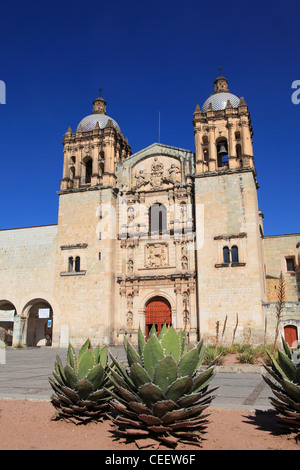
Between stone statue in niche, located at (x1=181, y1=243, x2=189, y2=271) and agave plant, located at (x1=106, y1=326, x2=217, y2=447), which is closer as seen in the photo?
agave plant, located at (x1=106, y1=326, x2=217, y2=447)

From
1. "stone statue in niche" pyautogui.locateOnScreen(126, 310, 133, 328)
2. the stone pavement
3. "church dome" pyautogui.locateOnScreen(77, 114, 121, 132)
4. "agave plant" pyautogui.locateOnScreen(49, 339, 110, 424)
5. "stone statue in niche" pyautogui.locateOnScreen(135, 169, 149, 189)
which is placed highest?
"church dome" pyautogui.locateOnScreen(77, 114, 121, 132)

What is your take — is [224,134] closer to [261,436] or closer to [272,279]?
[272,279]

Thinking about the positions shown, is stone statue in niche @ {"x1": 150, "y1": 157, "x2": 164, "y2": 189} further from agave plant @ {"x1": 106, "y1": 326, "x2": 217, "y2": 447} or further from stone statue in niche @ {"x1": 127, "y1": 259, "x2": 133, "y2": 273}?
agave plant @ {"x1": 106, "y1": 326, "x2": 217, "y2": 447}

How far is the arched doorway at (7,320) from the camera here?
26969 mm

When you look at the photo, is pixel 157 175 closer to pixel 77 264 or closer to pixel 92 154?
pixel 92 154

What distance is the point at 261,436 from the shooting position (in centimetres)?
423

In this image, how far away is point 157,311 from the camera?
81.1 ft

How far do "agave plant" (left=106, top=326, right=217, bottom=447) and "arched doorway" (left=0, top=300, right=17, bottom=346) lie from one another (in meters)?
24.8

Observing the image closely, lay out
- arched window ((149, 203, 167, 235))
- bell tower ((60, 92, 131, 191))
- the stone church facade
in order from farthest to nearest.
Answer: bell tower ((60, 92, 131, 191)), arched window ((149, 203, 167, 235)), the stone church facade

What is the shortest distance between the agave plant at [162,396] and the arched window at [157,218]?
2148cm

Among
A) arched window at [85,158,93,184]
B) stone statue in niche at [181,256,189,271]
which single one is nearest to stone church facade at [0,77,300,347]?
stone statue in niche at [181,256,189,271]

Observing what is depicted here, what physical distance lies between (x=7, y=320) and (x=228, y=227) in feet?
52.5

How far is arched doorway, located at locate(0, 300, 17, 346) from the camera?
26969 millimetres

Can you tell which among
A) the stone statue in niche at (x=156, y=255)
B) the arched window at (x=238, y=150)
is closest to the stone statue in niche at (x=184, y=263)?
the stone statue in niche at (x=156, y=255)
